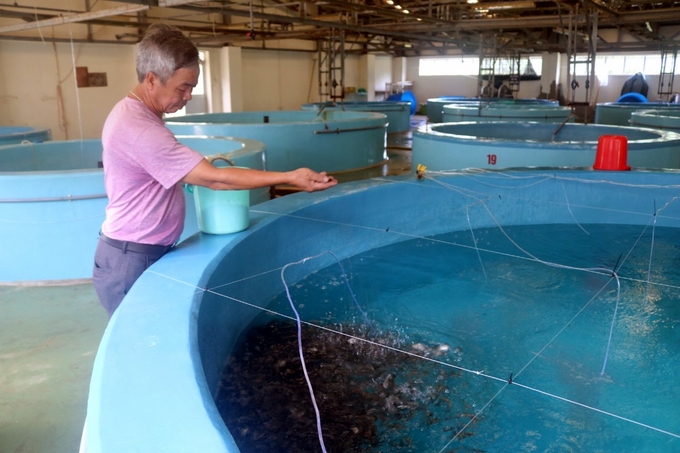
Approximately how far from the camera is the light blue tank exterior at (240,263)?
1299mm

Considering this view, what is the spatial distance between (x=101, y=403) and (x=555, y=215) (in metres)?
4.14

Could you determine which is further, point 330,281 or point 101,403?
point 330,281

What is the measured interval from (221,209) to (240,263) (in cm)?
26

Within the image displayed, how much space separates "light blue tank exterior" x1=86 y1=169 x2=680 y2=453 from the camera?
1.30m

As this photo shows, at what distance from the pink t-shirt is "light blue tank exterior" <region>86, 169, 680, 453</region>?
221 millimetres

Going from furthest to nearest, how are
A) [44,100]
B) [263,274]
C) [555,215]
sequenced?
[44,100] < [555,215] < [263,274]

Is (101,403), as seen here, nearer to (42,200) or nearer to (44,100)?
(42,200)

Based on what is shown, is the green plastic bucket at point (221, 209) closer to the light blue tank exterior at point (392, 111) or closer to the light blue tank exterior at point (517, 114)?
the light blue tank exterior at point (517, 114)

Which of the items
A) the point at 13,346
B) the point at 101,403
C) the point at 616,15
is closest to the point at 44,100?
the point at 13,346

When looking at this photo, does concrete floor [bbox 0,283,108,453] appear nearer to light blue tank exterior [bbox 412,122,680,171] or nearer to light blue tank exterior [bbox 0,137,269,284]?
light blue tank exterior [bbox 0,137,269,284]

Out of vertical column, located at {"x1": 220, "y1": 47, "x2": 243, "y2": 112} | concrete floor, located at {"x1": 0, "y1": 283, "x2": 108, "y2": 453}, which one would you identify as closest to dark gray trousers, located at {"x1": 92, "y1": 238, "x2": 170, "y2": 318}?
concrete floor, located at {"x1": 0, "y1": 283, "x2": 108, "y2": 453}

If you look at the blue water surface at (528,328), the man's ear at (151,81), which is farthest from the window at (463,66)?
the man's ear at (151,81)

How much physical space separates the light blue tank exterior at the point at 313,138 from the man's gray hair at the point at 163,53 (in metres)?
5.66

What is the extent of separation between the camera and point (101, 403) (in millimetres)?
1322
